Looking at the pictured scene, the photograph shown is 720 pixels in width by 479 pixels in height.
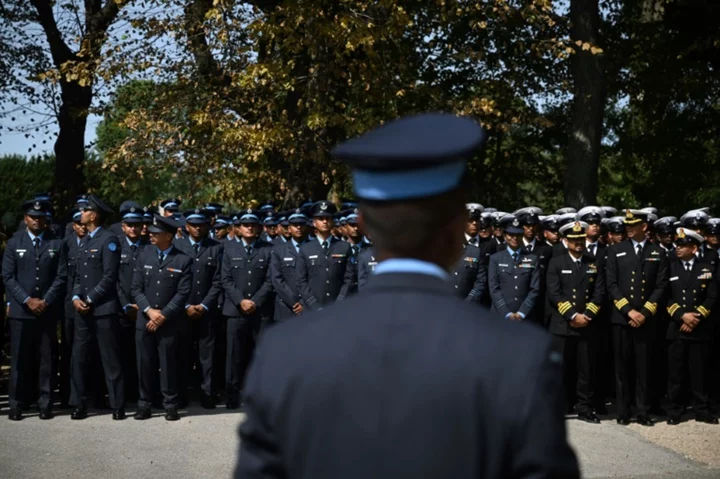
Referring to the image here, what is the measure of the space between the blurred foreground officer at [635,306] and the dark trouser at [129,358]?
17.8 ft

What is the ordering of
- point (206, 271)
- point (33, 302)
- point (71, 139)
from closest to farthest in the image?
point (33, 302) < point (206, 271) < point (71, 139)

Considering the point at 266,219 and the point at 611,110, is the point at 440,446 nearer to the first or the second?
the point at 266,219

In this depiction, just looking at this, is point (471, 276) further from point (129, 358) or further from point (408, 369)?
point (408, 369)

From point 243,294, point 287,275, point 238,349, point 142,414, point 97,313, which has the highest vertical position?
point 287,275

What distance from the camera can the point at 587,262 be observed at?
1097 centimetres

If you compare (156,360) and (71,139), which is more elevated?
(71,139)

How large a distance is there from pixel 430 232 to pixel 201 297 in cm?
956

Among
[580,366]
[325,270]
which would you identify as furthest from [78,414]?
[580,366]

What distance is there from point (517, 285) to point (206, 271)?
3.51m

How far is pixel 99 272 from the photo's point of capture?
34.7 feet

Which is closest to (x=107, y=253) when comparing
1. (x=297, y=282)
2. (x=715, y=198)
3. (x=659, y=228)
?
(x=297, y=282)

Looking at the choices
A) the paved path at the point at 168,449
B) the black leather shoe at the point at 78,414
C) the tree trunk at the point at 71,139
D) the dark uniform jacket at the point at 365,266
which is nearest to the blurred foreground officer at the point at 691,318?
the paved path at the point at 168,449

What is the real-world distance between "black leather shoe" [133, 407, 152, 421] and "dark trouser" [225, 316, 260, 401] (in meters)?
1.04

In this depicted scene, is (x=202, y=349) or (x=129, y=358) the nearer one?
(x=202, y=349)
